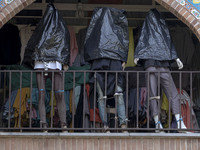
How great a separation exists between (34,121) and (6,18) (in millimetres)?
2087

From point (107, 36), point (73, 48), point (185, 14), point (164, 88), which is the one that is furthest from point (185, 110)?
point (73, 48)

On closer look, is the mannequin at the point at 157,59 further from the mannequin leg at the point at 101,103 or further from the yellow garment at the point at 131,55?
the yellow garment at the point at 131,55

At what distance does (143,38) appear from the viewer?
11797mm

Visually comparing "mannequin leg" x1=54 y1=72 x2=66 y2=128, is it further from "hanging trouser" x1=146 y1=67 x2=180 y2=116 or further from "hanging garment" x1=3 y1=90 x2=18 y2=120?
"hanging trouser" x1=146 y1=67 x2=180 y2=116

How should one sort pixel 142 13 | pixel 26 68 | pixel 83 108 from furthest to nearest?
1. pixel 142 13
2. pixel 26 68
3. pixel 83 108

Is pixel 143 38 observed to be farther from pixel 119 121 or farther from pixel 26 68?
pixel 26 68

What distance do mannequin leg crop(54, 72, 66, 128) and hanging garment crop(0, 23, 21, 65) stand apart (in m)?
1.77

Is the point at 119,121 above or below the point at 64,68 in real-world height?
below

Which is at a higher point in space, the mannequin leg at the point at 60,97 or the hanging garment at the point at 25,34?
the hanging garment at the point at 25,34

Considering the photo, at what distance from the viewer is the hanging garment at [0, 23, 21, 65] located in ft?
43.0

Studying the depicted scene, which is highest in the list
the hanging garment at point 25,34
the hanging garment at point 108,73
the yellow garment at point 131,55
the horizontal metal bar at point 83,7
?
the horizontal metal bar at point 83,7

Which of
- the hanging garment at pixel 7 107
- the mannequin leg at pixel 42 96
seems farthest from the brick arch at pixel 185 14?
the hanging garment at pixel 7 107

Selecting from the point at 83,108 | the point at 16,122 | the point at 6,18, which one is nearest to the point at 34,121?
the point at 16,122

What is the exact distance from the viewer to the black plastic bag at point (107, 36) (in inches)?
457
